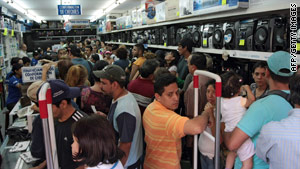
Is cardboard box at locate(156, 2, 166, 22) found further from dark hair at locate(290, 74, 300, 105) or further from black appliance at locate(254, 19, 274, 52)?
dark hair at locate(290, 74, 300, 105)

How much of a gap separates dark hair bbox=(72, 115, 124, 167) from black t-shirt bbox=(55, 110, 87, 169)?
0.49 meters

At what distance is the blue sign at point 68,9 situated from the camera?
1056cm

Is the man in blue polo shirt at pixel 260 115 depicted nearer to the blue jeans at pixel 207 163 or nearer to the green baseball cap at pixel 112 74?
the blue jeans at pixel 207 163

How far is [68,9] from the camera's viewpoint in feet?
35.1

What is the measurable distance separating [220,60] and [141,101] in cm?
188

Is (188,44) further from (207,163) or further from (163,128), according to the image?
(163,128)

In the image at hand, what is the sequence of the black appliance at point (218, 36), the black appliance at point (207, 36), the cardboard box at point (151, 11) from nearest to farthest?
the black appliance at point (218, 36) < the black appliance at point (207, 36) < the cardboard box at point (151, 11)

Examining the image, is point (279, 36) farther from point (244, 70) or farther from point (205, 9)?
point (205, 9)

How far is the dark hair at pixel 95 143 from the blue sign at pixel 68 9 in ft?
33.3

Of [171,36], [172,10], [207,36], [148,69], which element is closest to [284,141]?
[148,69]

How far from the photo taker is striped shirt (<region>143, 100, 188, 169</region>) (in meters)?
1.74

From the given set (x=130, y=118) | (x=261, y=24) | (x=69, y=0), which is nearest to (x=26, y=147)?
(x=130, y=118)

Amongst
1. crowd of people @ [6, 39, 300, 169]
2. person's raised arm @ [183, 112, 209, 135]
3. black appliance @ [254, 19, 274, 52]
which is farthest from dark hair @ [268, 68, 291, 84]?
black appliance @ [254, 19, 274, 52]

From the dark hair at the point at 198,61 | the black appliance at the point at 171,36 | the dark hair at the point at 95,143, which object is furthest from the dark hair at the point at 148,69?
the black appliance at the point at 171,36
